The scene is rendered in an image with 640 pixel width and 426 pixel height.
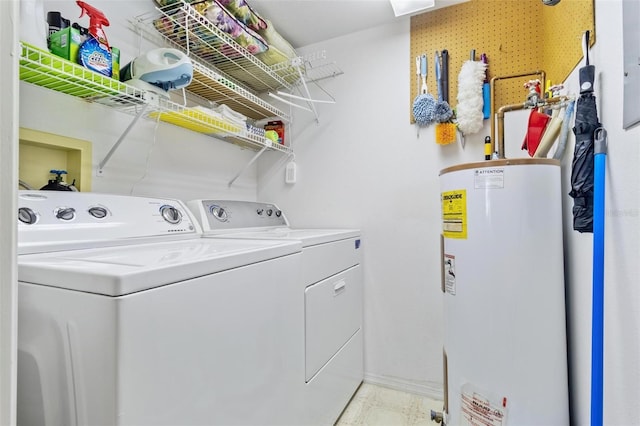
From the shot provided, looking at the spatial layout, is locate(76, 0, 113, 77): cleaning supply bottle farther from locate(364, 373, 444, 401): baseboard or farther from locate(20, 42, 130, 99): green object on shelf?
locate(364, 373, 444, 401): baseboard

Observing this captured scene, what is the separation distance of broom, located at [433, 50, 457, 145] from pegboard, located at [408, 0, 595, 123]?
0.05m

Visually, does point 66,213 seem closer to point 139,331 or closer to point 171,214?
point 171,214

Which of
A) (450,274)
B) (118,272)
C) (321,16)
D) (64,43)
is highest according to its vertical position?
(321,16)

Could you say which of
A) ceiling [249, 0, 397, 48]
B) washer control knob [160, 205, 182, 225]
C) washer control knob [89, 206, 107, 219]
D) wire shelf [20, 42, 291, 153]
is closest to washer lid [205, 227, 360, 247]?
washer control knob [160, 205, 182, 225]

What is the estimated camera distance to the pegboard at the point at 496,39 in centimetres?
162

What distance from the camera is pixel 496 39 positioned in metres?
1.75

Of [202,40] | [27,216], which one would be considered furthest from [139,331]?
[202,40]

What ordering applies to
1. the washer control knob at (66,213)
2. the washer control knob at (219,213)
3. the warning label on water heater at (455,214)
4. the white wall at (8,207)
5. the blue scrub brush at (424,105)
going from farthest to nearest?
the blue scrub brush at (424,105)
the washer control knob at (219,213)
the warning label on water heater at (455,214)
the washer control knob at (66,213)
the white wall at (8,207)

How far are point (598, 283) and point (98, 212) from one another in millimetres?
1530

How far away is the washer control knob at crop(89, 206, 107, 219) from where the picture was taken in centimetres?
103

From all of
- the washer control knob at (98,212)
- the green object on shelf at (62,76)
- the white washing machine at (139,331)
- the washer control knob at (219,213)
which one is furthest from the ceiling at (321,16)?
the white washing machine at (139,331)

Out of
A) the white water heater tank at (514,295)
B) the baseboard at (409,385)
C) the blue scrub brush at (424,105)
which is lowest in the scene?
the baseboard at (409,385)

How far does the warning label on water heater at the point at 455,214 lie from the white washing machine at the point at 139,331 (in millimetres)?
778

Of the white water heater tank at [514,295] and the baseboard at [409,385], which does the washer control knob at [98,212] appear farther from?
the baseboard at [409,385]
